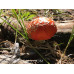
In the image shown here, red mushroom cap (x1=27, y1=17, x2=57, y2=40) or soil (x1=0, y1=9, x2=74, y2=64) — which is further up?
red mushroom cap (x1=27, y1=17, x2=57, y2=40)

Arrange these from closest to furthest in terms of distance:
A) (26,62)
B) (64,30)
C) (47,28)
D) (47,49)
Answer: (26,62)
(47,28)
(47,49)
(64,30)

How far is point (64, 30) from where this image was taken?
9.21 feet

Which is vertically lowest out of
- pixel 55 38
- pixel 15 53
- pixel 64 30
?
pixel 15 53

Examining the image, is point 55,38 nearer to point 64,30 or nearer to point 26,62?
point 64,30

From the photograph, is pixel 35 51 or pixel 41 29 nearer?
pixel 41 29

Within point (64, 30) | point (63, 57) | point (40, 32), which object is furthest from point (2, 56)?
point (64, 30)

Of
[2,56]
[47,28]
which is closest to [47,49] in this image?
[47,28]

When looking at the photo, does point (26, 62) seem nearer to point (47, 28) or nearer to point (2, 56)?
point (2, 56)

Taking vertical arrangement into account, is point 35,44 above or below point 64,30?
below

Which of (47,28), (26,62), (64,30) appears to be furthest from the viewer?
(64,30)

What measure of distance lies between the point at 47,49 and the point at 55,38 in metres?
0.38

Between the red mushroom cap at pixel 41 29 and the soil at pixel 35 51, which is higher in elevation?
the red mushroom cap at pixel 41 29

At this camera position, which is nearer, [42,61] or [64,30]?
[42,61]

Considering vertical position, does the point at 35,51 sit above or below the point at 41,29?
below
